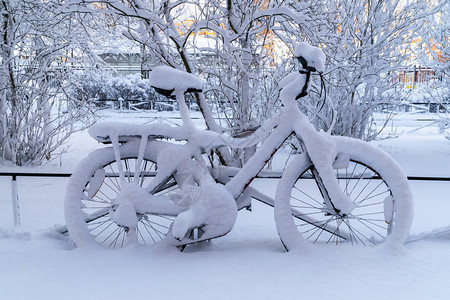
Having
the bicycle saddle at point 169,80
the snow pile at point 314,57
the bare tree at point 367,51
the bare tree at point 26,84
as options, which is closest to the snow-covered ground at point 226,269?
the bicycle saddle at point 169,80

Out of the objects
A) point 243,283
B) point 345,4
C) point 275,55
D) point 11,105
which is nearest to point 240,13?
point 275,55

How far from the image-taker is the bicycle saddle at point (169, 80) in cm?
294

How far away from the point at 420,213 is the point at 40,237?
10.8ft

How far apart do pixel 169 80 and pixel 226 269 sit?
1303mm

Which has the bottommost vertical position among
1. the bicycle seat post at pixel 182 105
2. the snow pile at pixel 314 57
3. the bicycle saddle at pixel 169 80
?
the bicycle seat post at pixel 182 105

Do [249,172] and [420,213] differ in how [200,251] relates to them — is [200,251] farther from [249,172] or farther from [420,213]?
[420,213]

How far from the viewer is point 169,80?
9.66ft

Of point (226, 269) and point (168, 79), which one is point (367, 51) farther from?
point (226, 269)

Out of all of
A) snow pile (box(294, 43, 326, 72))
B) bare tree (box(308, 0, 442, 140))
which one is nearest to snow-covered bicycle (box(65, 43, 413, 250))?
snow pile (box(294, 43, 326, 72))

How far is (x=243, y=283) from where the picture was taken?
2486 millimetres

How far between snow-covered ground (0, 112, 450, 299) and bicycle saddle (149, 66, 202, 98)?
1.09 m

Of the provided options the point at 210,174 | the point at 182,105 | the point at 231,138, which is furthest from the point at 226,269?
the point at 182,105

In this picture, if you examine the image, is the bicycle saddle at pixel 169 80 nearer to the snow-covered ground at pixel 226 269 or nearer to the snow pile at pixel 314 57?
the snow pile at pixel 314 57

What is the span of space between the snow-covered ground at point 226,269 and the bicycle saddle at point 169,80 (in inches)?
43.1
